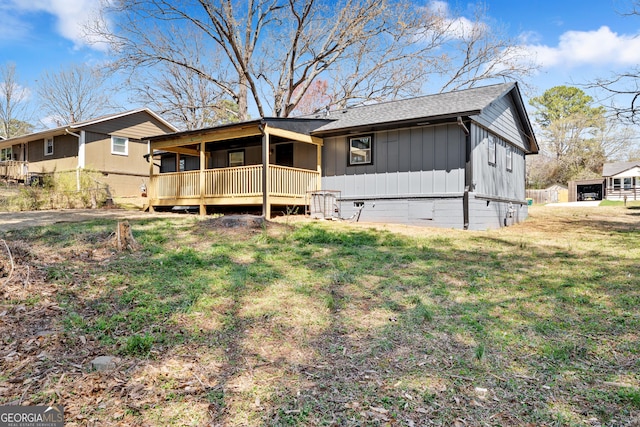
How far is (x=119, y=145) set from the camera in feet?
71.7

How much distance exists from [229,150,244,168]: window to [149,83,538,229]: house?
4.05 ft

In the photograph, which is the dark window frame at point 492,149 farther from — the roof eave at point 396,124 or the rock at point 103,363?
the rock at point 103,363

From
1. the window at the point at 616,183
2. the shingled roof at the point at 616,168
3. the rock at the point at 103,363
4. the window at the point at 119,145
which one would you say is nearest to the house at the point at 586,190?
the window at the point at 616,183

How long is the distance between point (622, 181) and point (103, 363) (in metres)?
44.4

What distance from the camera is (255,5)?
20.0m

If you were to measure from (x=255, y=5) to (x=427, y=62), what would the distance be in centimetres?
968

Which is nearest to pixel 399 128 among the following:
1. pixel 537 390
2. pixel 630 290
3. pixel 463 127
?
pixel 463 127

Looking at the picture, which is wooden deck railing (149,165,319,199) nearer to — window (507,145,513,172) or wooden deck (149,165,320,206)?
wooden deck (149,165,320,206)

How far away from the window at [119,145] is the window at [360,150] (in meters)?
14.8

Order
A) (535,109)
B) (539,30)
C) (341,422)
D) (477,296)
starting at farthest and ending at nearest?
1. (535,109)
2. (539,30)
3. (477,296)
4. (341,422)

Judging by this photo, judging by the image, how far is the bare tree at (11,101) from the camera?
36.8 m

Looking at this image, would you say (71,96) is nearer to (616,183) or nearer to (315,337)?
(315,337)

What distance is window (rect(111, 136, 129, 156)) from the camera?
21.6 meters

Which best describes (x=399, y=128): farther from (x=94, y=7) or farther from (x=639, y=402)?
(x=94, y=7)
